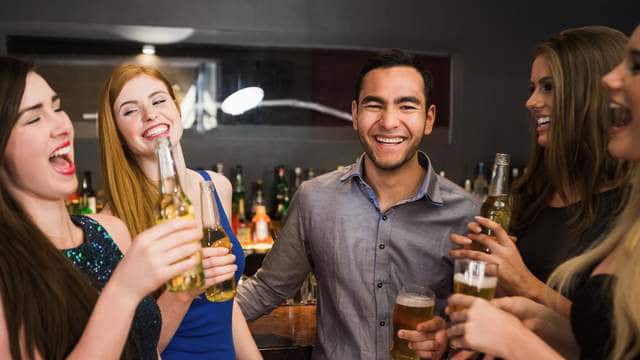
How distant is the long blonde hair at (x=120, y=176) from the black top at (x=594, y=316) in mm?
1132

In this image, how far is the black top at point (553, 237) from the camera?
1.52 meters

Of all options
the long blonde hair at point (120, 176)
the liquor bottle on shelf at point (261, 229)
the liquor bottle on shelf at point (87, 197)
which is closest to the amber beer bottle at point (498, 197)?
the long blonde hair at point (120, 176)

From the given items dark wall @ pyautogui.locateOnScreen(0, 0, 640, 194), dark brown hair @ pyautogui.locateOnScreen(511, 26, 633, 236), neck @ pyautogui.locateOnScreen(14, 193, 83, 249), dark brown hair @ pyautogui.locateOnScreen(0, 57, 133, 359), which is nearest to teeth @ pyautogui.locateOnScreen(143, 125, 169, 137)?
neck @ pyautogui.locateOnScreen(14, 193, 83, 249)

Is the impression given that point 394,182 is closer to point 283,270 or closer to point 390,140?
point 390,140

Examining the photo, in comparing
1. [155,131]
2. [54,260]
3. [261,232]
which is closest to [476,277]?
[54,260]

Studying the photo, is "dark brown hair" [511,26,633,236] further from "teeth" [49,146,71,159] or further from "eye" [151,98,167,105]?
"teeth" [49,146,71,159]

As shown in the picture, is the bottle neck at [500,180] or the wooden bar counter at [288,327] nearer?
the bottle neck at [500,180]

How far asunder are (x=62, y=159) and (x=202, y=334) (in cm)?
72

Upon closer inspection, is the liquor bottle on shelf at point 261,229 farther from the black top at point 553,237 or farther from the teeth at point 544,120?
the teeth at point 544,120

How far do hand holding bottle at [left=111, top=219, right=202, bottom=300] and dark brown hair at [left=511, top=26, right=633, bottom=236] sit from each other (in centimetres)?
115

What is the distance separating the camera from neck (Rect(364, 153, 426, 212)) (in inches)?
69.9

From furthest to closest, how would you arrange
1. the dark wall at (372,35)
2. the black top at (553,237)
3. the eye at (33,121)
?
the dark wall at (372,35)
the black top at (553,237)
the eye at (33,121)

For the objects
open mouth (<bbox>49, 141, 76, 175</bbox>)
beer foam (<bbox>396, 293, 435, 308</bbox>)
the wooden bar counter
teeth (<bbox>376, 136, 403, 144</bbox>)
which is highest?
teeth (<bbox>376, 136, 403, 144</bbox>)

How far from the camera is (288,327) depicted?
2.41m
